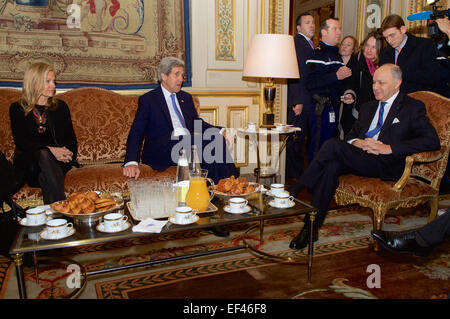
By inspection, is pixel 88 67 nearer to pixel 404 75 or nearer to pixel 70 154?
pixel 70 154

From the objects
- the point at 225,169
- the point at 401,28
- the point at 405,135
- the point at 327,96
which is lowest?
the point at 225,169

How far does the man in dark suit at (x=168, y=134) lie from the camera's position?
294cm

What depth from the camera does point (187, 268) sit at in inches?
88.0

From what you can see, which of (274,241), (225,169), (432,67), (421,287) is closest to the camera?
(421,287)

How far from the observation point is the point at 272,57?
3.36 metres

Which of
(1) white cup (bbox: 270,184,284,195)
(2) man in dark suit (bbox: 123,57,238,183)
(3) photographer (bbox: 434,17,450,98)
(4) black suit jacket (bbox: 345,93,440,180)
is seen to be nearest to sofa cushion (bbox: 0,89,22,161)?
(2) man in dark suit (bbox: 123,57,238,183)

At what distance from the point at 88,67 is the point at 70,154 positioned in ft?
3.25

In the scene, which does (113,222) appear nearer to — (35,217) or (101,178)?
(35,217)

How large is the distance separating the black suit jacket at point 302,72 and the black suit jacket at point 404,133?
130cm

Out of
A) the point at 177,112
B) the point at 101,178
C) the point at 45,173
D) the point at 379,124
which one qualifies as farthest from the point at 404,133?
the point at 45,173

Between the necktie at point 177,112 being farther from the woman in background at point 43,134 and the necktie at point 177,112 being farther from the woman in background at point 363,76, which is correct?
the woman in background at point 363,76

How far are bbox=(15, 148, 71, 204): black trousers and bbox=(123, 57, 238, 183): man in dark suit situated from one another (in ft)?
1.74

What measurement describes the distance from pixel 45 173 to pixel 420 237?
2313 millimetres
